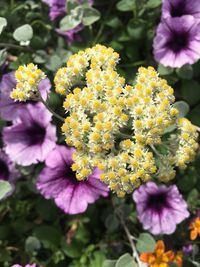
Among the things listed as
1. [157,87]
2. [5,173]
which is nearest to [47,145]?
[5,173]

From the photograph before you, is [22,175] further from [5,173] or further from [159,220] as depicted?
[159,220]

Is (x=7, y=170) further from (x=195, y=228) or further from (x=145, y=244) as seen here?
(x=195, y=228)

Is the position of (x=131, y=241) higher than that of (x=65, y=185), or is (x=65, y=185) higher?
(x=65, y=185)

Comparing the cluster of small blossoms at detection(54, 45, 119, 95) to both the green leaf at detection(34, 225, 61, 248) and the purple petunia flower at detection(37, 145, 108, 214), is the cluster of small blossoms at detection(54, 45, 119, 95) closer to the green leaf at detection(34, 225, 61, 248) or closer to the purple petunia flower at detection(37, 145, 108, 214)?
the purple petunia flower at detection(37, 145, 108, 214)

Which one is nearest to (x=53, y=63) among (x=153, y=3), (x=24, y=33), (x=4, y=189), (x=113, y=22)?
(x=24, y=33)

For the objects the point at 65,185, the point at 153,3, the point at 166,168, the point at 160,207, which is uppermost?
the point at 153,3

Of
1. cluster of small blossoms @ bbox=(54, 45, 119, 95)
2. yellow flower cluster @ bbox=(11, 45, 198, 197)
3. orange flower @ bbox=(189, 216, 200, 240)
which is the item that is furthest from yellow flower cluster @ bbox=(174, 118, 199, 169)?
orange flower @ bbox=(189, 216, 200, 240)
